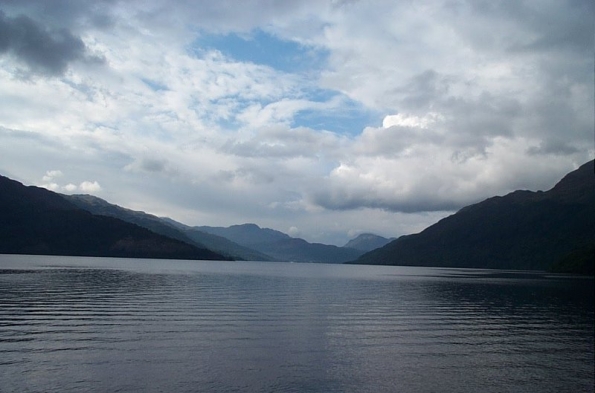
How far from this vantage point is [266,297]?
289ft

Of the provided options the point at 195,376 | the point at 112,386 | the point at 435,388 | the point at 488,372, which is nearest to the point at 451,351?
the point at 488,372

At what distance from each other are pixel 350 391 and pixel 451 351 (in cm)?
1698

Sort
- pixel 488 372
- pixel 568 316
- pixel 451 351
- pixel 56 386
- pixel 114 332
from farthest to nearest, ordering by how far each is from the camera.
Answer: pixel 568 316
pixel 114 332
pixel 451 351
pixel 488 372
pixel 56 386

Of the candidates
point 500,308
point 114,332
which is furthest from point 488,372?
point 500,308

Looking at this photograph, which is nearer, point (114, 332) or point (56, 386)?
point (56, 386)

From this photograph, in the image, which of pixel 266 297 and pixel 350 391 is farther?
pixel 266 297

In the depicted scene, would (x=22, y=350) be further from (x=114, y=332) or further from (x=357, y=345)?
(x=357, y=345)

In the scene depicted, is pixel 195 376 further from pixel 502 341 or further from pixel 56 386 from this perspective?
pixel 502 341

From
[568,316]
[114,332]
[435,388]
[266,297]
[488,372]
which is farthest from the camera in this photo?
[266,297]

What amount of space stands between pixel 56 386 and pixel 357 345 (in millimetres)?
26749

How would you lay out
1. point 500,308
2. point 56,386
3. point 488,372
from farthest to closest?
point 500,308 < point 488,372 < point 56,386

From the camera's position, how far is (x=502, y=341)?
159ft

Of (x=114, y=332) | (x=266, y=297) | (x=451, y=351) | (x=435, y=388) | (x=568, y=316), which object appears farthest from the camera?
(x=266, y=297)

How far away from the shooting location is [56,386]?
29016mm
